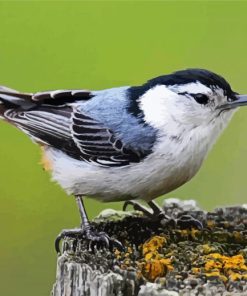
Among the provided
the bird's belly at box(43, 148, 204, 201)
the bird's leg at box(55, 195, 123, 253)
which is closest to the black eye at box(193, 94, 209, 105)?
the bird's belly at box(43, 148, 204, 201)

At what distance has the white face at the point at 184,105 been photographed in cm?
323

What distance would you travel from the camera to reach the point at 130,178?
128 inches

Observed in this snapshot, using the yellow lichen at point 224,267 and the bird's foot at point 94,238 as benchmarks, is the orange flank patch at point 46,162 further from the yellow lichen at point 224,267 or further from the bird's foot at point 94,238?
the yellow lichen at point 224,267

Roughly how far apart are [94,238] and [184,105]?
1.90 feet

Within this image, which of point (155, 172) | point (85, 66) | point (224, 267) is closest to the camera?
point (224, 267)

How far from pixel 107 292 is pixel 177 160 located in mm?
789

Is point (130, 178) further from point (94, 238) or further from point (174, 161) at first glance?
point (94, 238)

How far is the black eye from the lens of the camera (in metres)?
3.24

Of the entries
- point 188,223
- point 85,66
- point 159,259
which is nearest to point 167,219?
point 188,223

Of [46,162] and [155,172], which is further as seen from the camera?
[46,162]

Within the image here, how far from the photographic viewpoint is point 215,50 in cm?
513

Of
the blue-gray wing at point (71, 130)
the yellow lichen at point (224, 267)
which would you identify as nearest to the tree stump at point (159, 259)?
the yellow lichen at point (224, 267)

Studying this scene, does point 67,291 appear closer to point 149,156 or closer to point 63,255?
point 63,255

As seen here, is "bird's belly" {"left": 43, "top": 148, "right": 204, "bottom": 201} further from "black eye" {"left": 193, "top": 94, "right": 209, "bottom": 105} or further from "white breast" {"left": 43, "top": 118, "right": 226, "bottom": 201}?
"black eye" {"left": 193, "top": 94, "right": 209, "bottom": 105}
